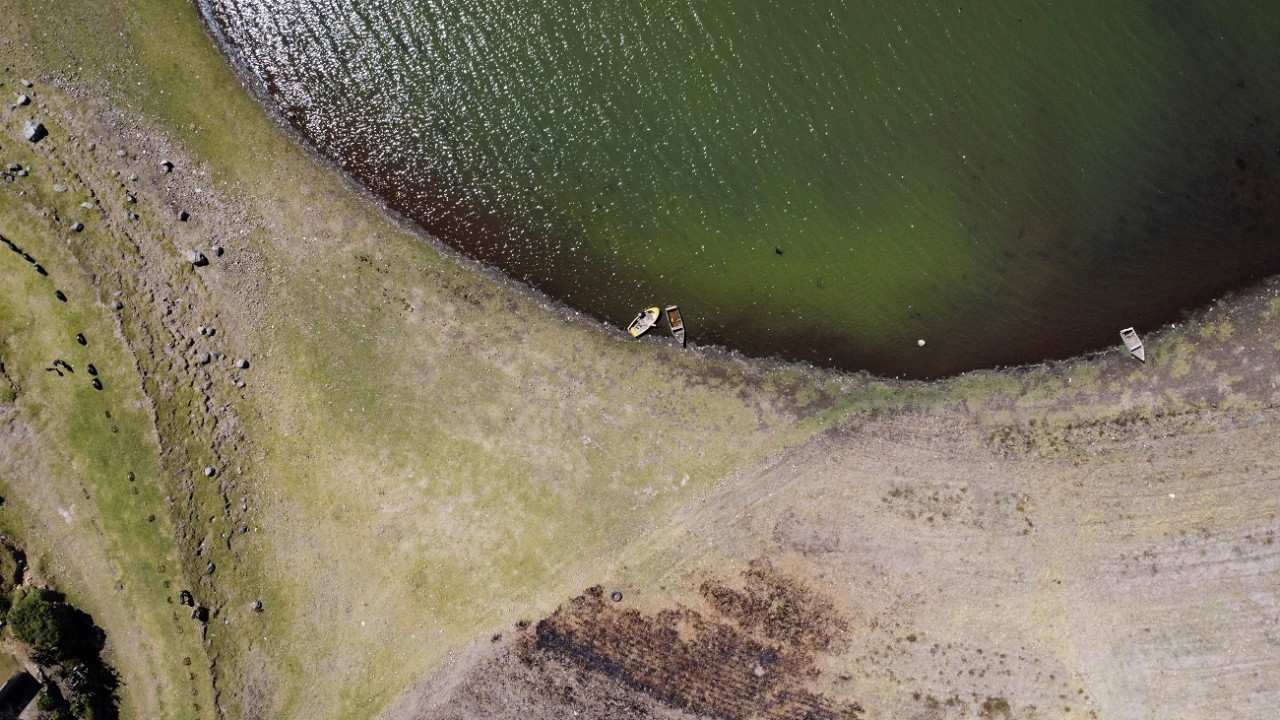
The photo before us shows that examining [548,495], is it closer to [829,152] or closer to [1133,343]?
[829,152]

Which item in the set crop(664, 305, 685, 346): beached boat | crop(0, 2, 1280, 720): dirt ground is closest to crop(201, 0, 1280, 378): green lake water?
crop(664, 305, 685, 346): beached boat

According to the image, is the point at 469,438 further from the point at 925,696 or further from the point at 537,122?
the point at 925,696

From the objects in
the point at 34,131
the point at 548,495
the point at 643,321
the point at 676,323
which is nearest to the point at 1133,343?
the point at 676,323

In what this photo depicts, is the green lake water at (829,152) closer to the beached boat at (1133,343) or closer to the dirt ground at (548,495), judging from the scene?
the beached boat at (1133,343)

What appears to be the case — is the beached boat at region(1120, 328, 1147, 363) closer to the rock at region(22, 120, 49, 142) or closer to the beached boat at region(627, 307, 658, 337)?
the beached boat at region(627, 307, 658, 337)

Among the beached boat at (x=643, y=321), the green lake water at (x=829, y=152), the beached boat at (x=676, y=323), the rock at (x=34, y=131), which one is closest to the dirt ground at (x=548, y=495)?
the rock at (x=34, y=131)
